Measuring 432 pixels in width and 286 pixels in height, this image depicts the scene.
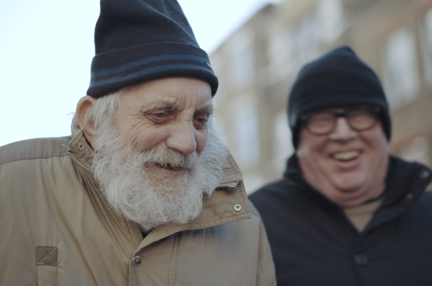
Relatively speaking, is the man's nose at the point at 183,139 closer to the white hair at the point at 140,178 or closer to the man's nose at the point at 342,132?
the white hair at the point at 140,178

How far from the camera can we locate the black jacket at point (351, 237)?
277cm

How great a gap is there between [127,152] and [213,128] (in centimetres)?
64

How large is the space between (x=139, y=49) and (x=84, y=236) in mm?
931

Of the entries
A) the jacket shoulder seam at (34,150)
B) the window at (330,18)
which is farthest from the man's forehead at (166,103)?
the window at (330,18)

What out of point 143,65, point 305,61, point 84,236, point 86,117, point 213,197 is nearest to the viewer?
point 84,236

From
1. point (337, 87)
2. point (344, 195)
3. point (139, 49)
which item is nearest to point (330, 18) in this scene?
point (337, 87)

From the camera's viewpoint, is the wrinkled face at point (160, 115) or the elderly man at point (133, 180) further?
the wrinkled face at point (160, 115)

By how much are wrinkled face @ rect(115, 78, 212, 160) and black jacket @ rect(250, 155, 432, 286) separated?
3.99 ft

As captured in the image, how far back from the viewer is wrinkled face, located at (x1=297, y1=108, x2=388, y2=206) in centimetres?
318

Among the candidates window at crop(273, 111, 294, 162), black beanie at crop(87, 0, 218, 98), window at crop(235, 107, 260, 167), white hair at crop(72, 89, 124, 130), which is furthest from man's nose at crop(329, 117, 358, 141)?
window at crop(235, 107, 260, 167)

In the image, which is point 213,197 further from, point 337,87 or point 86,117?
point 337,87

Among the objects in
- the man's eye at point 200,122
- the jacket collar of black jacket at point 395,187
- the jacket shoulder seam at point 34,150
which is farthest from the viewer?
the jacket collar of black jacket at point 395,187

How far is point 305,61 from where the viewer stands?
650 inches

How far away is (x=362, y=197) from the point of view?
10.5 feet
